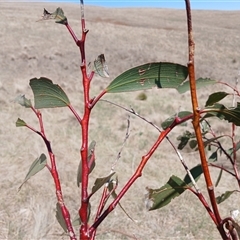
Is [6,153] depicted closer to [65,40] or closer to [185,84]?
[185,84]

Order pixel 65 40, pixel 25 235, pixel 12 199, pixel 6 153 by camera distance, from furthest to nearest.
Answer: pixel 65 40
pixel 6 153
pixel 12 199
pixel 25 235

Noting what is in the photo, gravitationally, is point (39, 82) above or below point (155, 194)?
above

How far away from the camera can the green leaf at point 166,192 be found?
84cm

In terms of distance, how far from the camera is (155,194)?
85cm

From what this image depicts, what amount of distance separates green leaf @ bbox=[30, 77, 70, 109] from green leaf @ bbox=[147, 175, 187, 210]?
0.23 metres

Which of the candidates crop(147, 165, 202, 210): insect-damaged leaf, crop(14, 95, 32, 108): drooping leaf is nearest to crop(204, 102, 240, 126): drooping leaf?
crop(147, 165, 202, 210): insect-damaged leaf

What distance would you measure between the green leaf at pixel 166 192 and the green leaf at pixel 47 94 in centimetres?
23

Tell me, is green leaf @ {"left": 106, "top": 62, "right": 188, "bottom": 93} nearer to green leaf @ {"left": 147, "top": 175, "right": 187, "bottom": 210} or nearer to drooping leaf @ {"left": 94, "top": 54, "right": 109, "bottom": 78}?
drooping leaf @ {"left": 94, "top": 54, "right": 109, "bottom": 78}

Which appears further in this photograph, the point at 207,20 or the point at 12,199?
the point at 207,20

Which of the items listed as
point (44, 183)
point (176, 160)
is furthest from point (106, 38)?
point (44, 183)

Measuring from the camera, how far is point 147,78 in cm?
71

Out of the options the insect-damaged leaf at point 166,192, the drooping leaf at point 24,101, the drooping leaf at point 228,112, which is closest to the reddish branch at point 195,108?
the drooping leaf at point 228,112

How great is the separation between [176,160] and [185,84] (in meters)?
4.64

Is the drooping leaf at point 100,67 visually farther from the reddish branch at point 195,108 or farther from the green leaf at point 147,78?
the reddish branch at point 195,108
